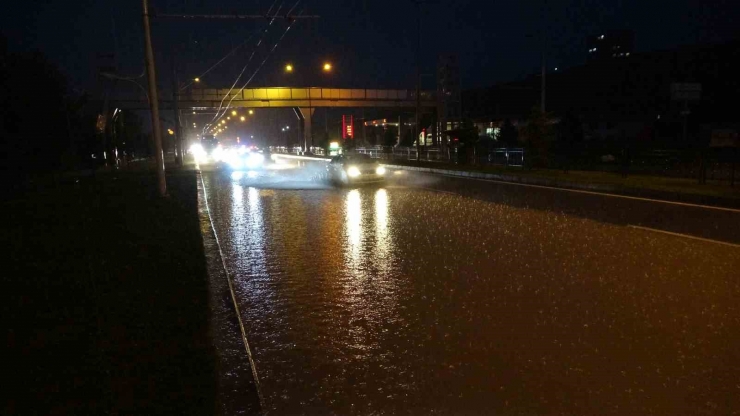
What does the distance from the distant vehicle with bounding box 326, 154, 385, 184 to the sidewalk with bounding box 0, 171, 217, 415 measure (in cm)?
1327

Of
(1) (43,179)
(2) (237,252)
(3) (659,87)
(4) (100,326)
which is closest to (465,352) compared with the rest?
(4) (100,326)

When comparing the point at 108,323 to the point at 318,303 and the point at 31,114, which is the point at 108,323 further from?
the point at 31,114

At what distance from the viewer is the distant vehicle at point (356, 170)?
25562 millimetres

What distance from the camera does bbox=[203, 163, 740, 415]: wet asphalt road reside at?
4660 millimetres

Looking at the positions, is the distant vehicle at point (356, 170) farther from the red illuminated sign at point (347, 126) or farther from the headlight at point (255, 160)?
the red illuminated sign at point (347, 126)

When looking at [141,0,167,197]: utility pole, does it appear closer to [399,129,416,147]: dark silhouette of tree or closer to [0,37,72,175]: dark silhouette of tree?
[0,37,72,175]: dark silhouette of tree

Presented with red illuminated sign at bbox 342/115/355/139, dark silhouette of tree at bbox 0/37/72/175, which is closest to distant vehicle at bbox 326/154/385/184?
dark silhouette of tree at bbox 0/37/72/175

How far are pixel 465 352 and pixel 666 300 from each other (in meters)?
2.95

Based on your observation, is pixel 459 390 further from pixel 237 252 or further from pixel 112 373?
pixel 237 252

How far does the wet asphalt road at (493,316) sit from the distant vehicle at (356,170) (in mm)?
11982

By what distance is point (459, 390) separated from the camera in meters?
4.72

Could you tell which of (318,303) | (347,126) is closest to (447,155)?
(347,126)

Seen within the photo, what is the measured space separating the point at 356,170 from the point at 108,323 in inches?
776

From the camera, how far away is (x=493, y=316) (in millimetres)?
6582
